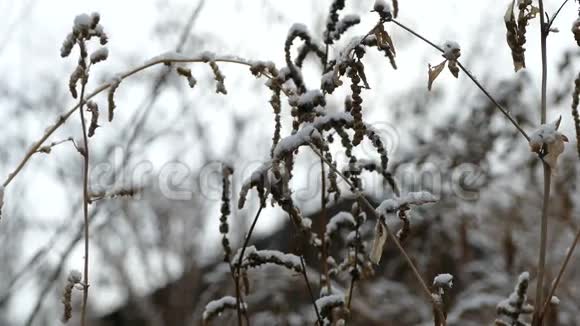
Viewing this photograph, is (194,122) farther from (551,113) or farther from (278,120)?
(278,120)

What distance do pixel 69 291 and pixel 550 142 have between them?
35.7 inches

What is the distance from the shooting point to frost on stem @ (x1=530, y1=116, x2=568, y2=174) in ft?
4.02

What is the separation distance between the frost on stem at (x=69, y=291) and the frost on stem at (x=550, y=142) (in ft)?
2.85

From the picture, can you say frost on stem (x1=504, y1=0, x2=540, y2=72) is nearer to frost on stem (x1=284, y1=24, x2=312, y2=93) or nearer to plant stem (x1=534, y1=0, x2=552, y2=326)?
plant stem (x1=534, y1=0, x2=552, y2=326)

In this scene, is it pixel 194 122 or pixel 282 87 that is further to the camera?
pixel 194 122

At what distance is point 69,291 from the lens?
1421 mm

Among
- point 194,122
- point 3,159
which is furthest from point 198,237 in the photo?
point 3,159

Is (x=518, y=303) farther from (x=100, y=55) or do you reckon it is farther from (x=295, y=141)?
(x=100, y=55)

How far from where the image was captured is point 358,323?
274 inches

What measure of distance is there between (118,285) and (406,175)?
299 inches

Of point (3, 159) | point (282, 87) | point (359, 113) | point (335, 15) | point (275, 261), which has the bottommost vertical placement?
point (275, 261)

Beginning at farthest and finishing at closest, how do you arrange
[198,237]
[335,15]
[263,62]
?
[198,237] < [335,15] < [263,62]

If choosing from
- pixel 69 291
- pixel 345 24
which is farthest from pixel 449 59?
pixel 69 291

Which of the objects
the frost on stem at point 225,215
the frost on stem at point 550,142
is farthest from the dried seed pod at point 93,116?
the frost on stem at point 550,142
